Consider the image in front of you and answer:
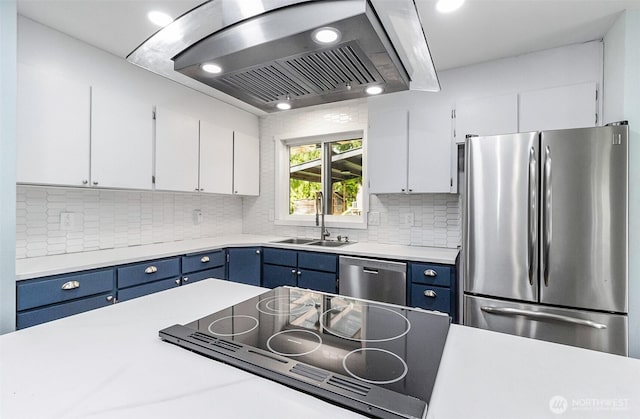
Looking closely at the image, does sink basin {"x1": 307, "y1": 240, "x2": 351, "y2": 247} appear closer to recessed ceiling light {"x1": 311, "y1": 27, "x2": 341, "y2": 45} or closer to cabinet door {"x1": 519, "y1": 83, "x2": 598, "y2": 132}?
cabinet door {"x1": 519, "y1": 83, "x2": 598, "y2": 132}

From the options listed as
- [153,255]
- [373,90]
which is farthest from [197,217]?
[373,90]

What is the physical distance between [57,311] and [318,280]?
1.86 m

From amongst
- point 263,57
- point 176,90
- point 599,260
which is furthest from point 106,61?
point 599,260

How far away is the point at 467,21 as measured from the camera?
2.04 metres

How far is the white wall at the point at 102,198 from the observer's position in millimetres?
2123

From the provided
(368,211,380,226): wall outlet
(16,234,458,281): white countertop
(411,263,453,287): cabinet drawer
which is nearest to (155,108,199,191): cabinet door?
(16,234,458,281): white countertop

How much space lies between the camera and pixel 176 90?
9.52 feet

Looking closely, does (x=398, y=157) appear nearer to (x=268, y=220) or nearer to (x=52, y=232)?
(x=268, y=220)

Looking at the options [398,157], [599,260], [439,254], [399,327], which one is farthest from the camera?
[398,157]

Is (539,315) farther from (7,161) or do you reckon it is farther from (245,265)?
(7,161)

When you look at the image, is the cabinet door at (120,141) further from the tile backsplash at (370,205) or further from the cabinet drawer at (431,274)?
the cabinet drawer at (431,274)

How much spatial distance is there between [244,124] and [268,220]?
4.01ft

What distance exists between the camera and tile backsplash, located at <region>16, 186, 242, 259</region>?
7.23 feet

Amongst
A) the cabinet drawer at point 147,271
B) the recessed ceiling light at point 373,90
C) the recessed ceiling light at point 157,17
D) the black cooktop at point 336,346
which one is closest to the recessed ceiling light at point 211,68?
the recessed ceiling light at point 373,90
